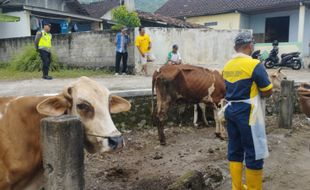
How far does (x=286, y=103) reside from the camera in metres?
7.14

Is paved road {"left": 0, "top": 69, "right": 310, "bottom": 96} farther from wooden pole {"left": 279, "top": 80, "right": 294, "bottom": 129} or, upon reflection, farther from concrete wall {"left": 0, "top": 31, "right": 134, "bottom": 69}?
wooden pole {"left": 279, "top": 80, "right": 294, "bottom": 129}

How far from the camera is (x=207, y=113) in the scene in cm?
801

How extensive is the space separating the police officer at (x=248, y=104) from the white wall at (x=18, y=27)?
16.3m

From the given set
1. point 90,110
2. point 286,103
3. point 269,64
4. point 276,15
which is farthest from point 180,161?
point 276,15

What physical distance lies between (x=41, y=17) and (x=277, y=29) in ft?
42.7

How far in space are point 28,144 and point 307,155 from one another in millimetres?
4546

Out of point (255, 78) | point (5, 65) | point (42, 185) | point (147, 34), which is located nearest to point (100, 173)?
point (42, 185)

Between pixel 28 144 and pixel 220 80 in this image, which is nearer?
→ pixel 28 144

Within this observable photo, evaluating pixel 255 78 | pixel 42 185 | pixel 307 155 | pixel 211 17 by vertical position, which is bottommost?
pixel 307 155

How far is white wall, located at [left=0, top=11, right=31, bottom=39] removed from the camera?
1834 cm

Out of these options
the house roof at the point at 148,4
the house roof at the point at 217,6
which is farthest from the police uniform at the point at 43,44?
the house roof at the point at 148,4

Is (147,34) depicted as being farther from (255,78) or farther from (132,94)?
(255,78)

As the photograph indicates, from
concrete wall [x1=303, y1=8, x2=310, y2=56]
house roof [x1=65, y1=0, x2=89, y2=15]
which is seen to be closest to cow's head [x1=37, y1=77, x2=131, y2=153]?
concrete wall [x1=303, y1=8, x2=310, y2=56]

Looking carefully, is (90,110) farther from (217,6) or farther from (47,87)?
(217,6)
